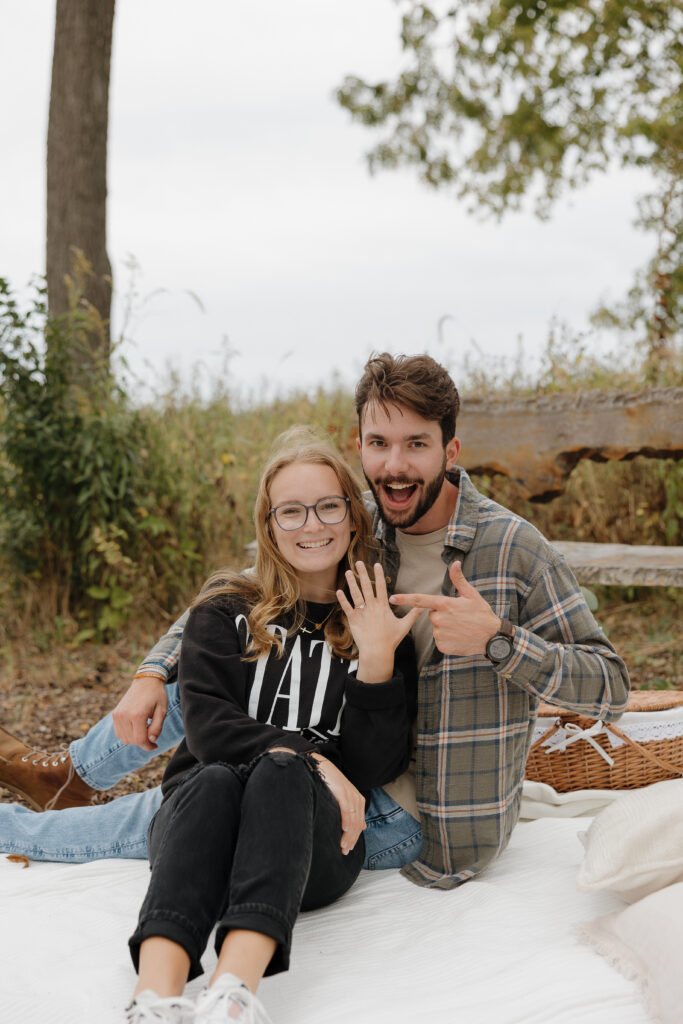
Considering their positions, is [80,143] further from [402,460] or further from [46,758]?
[402,460]

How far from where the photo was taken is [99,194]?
6.04 metres

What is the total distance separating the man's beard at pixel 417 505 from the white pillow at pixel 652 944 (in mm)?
997

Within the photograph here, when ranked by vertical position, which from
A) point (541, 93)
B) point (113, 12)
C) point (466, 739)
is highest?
point (541, 93)

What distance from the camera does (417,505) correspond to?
245 cm

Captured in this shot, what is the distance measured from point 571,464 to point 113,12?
3.97 m

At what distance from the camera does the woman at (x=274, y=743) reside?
1795 mm

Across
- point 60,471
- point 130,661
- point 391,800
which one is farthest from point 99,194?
point 391,800

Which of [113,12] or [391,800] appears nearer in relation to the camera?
[391,800]

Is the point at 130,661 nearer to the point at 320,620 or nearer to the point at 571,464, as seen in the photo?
the point at 571,464

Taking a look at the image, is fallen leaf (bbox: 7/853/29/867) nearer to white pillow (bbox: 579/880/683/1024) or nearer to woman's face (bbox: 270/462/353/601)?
woman's face (bbox: 270/462/353/601)

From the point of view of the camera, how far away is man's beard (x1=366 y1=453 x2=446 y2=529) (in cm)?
244

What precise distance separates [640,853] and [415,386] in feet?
3.87

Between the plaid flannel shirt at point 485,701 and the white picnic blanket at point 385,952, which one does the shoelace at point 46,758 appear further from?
the plaid flannel shirt at point 485,701

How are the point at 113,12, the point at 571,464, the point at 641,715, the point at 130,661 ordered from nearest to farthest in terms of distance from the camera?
the point at 641,715 → the point at 571,464 → the point at 130,661 → the point at 113,12
